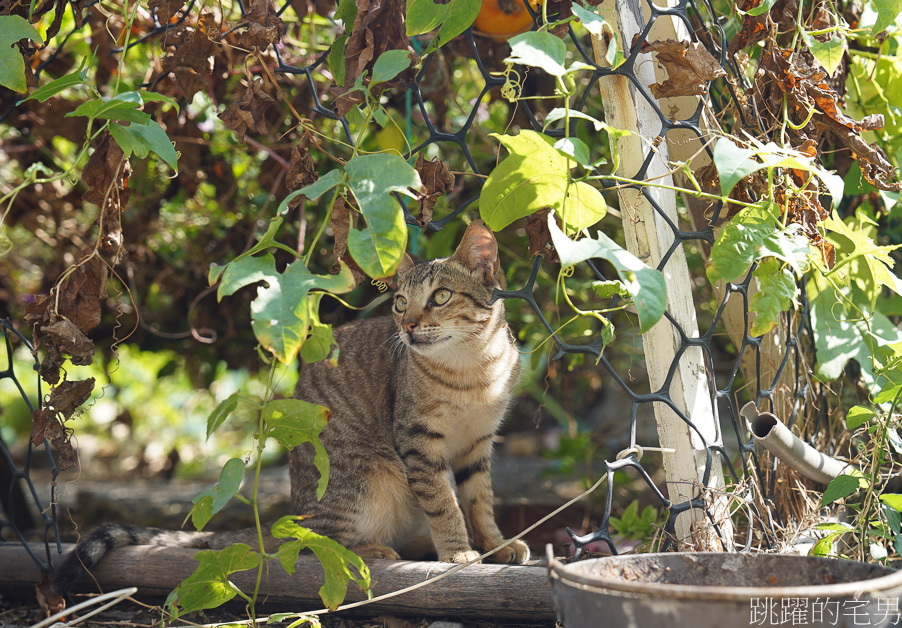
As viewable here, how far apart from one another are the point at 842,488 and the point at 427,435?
1.38m

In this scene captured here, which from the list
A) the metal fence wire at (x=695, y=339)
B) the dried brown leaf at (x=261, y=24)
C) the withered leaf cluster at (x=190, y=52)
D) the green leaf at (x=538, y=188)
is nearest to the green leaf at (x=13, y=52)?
the metal fence wire at (x=695, y=339)

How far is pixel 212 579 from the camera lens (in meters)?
1.74

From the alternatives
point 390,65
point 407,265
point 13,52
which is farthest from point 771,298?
point 13,52

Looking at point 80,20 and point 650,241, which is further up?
point 80,20

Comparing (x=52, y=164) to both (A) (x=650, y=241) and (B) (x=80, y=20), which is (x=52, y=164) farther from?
(A) (x=650, y=241)

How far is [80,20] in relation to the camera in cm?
204

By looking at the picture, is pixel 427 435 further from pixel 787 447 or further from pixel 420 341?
pixel 787 447

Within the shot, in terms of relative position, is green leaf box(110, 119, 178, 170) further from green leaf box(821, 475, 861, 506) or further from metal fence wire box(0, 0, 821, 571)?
green leaf box(821, 475, 861, 506)

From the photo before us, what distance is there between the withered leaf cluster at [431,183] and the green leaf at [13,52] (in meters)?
1.06

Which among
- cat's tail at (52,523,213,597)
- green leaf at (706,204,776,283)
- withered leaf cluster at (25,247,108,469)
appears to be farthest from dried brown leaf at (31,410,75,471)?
green leaf at (706,204,776,283)

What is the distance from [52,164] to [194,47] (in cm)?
182

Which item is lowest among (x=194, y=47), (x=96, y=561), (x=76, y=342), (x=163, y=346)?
(x=96, y=561)

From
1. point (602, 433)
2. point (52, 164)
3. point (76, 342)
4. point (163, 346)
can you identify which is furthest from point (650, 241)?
point (52, 164)

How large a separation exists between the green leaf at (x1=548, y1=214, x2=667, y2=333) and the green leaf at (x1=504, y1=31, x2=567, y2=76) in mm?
298
